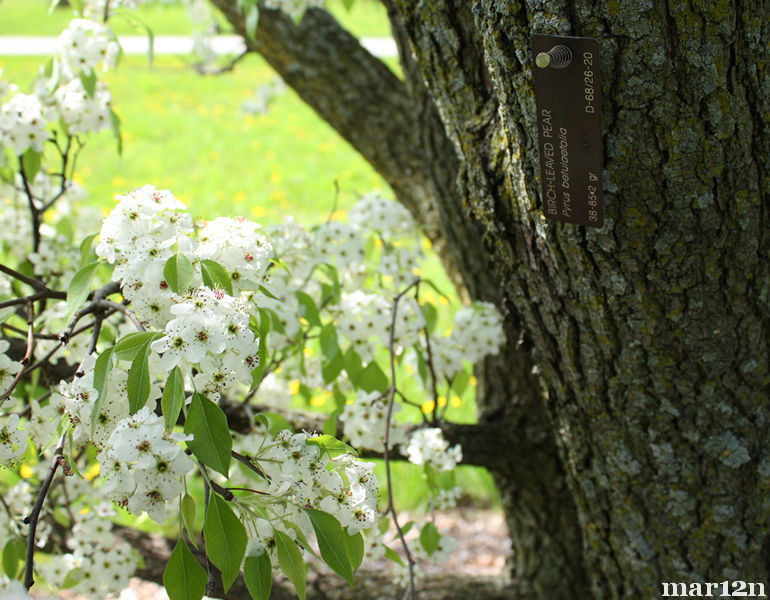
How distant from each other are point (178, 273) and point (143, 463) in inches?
10.5

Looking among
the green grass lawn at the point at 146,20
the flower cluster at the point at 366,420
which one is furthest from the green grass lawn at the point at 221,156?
the green grass lawn at the point at 146,20

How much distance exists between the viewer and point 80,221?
247cm

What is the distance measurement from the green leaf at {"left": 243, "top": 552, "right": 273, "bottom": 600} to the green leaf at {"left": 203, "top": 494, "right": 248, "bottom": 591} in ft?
0.17

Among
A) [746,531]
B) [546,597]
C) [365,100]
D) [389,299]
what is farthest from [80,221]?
[746,531]

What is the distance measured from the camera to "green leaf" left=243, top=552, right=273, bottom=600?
102 centimetres

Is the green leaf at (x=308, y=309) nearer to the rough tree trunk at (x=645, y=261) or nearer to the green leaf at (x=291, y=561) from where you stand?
→ the rough tree trunk at (x=645, y=261)

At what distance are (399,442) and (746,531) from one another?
0.78m

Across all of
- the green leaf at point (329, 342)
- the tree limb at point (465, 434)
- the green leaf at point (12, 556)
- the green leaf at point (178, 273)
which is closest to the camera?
the green leaf at point (178, 273)

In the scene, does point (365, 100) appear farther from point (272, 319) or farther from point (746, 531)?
point (746, 531)

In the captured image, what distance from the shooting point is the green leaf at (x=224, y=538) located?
3.15ft

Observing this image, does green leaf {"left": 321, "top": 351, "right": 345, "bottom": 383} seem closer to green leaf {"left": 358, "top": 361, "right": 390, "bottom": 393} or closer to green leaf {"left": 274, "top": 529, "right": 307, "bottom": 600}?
green leaf {"left": 358, "top": 361, "right": 390, "bottom": 393}

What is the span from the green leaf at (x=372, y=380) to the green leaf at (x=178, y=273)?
0.69 metres

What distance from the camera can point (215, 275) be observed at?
110 centimetres

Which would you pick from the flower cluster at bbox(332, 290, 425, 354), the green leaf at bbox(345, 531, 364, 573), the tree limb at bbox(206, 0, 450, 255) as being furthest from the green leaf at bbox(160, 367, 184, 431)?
the tree limb at bbox(206, 0, 450, 255)
